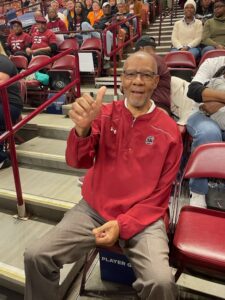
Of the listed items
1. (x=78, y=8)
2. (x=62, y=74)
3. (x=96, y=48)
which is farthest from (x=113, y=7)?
(x=62, y=74)

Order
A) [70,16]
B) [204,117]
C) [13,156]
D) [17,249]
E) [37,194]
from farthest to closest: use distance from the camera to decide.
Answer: [70,16] → [37,194] → [204,117] → [13,156] → [17,249]

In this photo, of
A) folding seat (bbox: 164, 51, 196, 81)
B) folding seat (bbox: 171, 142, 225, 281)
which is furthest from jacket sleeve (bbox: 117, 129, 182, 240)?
folding seat (bbox: 164, 51, 196, 81)

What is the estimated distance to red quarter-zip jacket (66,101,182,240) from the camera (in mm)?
1461

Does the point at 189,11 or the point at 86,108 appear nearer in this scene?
the point at 86,108

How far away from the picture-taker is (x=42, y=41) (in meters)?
5.25

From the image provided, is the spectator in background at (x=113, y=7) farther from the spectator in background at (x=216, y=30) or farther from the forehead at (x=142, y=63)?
the forehead at (x=142, y=63)

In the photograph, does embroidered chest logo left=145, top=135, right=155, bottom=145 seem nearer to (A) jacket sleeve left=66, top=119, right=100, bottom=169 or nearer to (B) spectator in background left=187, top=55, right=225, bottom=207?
(A) jacket sleeve left=66, top=119, right=100, bottom=169

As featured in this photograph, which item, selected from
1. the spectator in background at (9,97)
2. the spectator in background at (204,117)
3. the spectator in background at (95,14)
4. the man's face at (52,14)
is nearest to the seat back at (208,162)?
the spectator in background at (204,117)

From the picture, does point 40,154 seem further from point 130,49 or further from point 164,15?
point 164,15

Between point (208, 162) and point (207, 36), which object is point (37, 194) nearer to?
point (208, 162)

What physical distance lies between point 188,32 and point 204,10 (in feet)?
5.17

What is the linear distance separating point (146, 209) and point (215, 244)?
332mm

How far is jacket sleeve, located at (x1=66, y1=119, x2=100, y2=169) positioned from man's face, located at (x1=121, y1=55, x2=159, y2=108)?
250 mm

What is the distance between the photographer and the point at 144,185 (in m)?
1.48
